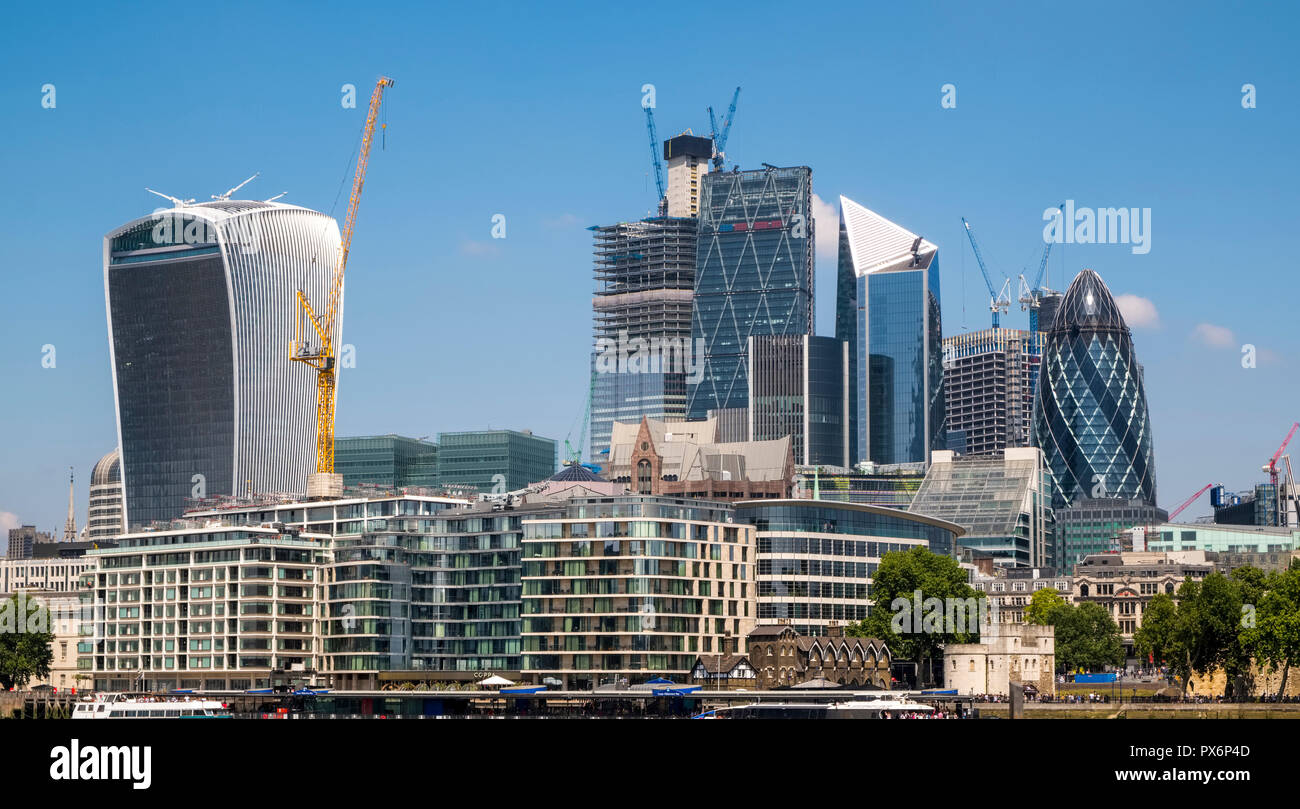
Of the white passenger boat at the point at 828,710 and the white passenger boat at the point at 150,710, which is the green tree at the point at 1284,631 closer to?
the white passenger boat at the point at 828,710

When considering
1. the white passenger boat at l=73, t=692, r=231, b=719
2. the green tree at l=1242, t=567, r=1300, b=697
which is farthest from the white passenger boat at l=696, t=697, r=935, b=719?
the white passenger boat at l=73, t=692, r=231, b=719

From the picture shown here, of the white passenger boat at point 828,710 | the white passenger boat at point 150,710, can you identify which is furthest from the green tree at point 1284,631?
the white passenger boat at point 150,710

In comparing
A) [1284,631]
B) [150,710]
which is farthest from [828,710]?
[150,710]

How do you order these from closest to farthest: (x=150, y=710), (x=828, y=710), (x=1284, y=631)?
(x=828, y=710), (x=150, y=710), (x=1284, y=631)

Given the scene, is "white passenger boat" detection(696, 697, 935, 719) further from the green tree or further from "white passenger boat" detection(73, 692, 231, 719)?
"white passenger boat" detection(73, 692, 231, 719)

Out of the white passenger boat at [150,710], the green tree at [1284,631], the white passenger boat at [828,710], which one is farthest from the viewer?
the green tree at [1284,631]

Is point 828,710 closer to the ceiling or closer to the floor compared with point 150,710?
closer to the ceiling

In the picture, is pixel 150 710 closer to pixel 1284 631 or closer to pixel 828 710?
pixel 828 710

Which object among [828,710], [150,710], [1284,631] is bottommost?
[150,710]
